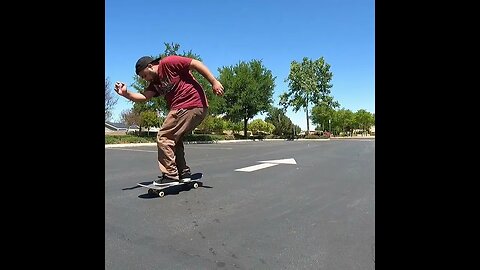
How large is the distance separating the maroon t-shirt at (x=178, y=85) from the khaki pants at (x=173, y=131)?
6 centimetres

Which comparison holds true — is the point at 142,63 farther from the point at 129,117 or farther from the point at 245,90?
the point at 129,117

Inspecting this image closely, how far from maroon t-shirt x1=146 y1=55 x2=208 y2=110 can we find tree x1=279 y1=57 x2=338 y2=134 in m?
46.2

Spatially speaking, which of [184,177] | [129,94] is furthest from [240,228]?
[129,94]

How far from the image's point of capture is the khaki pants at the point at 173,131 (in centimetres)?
246

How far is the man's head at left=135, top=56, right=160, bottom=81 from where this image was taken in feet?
7.25

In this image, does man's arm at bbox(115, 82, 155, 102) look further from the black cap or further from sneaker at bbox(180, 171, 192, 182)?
sneaker at bbox(180, 171, 192, 182)

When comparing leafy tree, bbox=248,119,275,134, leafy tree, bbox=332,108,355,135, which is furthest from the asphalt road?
leafy tree, bbox=332,108,355,135

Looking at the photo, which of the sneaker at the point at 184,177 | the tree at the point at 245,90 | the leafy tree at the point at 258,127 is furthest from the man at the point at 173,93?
the leafy tree at the point at 258,127

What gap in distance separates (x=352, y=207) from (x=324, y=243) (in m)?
0.92
